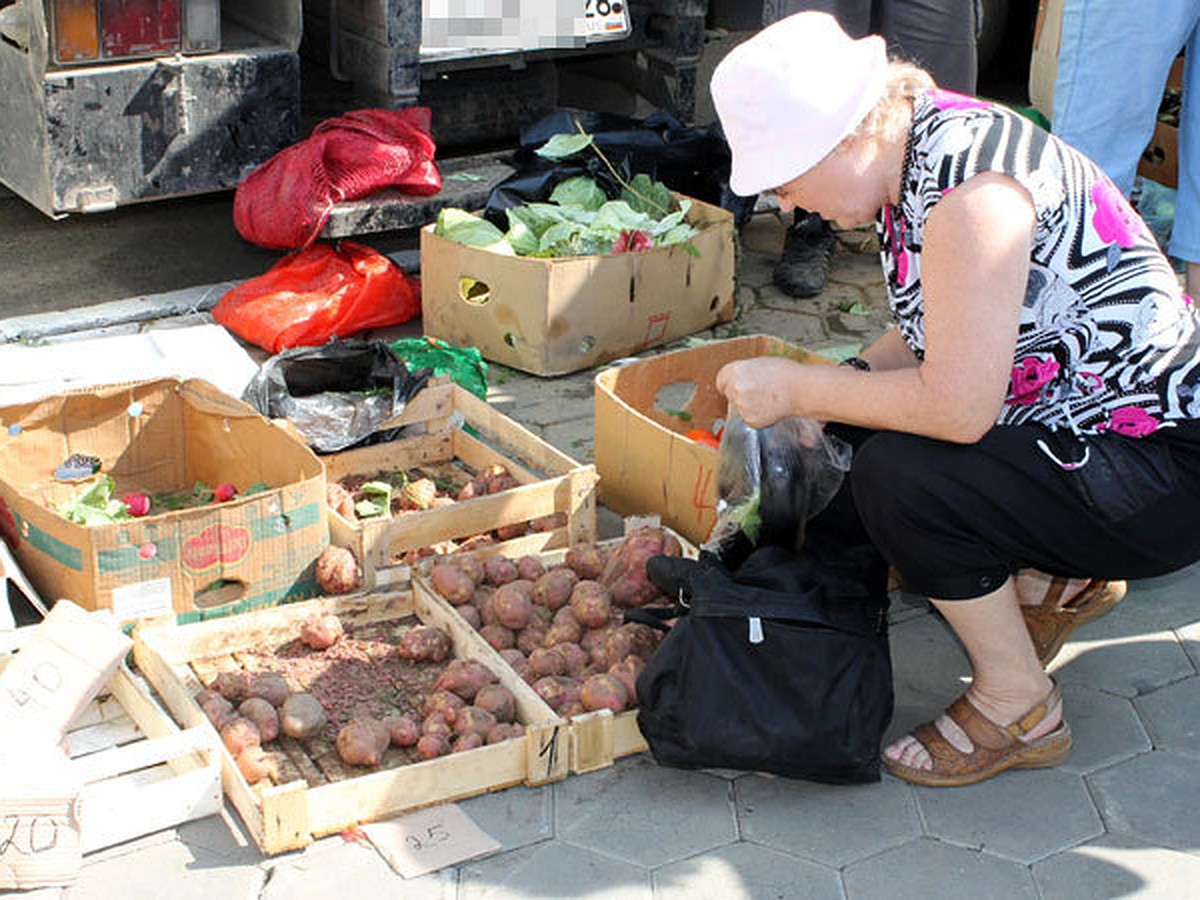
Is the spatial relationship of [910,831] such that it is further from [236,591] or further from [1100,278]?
[236,591]

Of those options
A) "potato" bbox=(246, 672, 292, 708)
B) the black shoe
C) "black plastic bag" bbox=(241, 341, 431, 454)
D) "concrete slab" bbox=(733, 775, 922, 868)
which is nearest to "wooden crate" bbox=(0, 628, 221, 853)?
"potato" bbox=(246, 672, 292, 708)

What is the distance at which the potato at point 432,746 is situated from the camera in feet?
9.45

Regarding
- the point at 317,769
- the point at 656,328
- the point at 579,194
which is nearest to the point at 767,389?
the point at 317,769

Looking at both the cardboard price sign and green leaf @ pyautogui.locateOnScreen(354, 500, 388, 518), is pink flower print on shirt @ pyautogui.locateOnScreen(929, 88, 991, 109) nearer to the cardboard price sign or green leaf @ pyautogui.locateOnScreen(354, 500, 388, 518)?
the cardboard price sign

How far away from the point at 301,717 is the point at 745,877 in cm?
84

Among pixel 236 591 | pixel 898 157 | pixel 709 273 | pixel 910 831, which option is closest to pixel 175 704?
pixel 236 591

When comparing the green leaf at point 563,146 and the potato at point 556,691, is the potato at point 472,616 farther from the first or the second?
the green leaf at point 563,146

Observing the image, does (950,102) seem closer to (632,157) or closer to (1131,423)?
(1131,423)

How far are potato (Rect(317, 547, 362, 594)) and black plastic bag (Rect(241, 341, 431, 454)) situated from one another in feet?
1.86

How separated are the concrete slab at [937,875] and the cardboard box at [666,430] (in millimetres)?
1018

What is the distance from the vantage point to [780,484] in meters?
3.15

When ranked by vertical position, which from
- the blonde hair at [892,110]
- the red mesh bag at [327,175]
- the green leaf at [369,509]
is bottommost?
the green leaf at [369,509]

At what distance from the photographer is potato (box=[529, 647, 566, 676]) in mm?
3129

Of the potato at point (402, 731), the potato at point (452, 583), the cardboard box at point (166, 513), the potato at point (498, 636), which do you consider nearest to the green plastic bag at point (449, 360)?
the cardboard box at point (166, 513)
